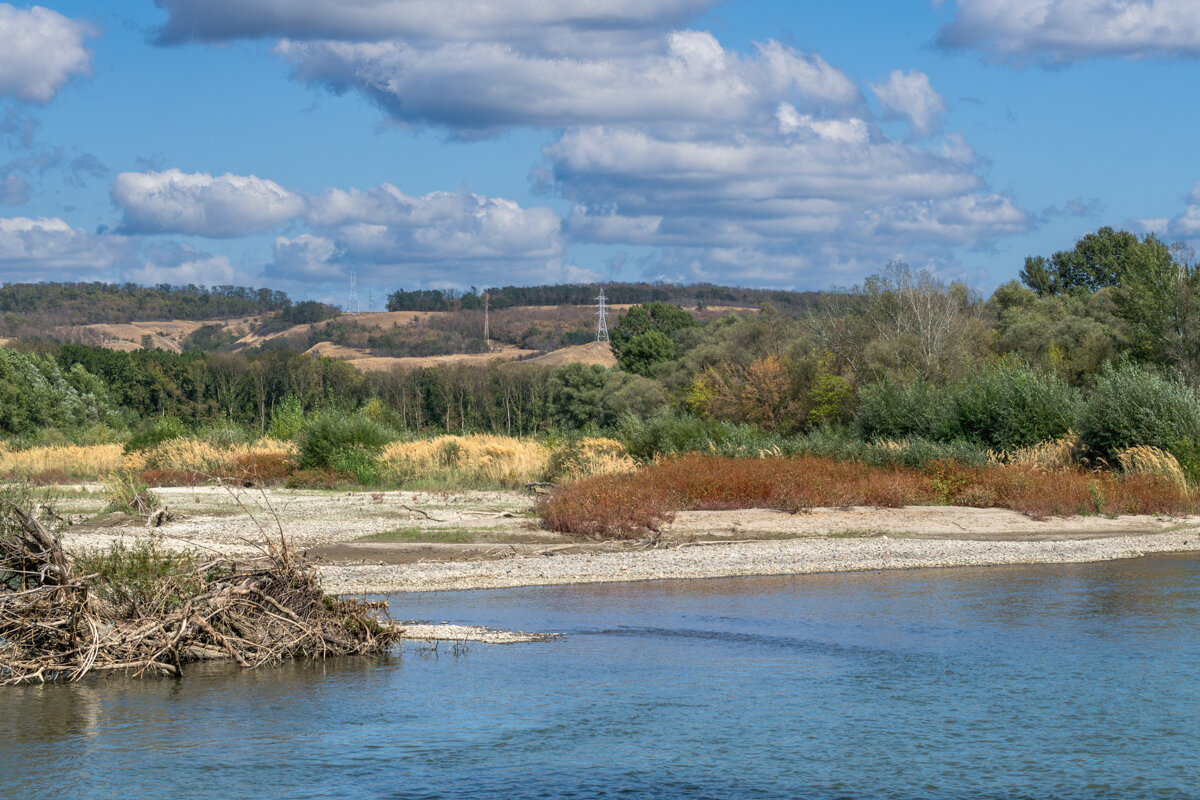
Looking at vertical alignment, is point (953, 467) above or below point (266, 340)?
below

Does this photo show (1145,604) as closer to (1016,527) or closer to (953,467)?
(1016,527)

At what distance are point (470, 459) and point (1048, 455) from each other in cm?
1866

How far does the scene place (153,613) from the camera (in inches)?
514

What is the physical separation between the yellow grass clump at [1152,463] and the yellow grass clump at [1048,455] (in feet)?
4.36

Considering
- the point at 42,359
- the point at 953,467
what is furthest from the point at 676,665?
the point at 42,359

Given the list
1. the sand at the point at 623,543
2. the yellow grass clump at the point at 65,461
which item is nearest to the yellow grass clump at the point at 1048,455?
Result: the sand at the point at 623,543

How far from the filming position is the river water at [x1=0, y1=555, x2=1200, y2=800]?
9664 mm

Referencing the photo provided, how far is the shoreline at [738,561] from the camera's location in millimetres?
19766

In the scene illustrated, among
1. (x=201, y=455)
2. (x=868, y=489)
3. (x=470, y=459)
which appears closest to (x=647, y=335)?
(x=470, y=459)

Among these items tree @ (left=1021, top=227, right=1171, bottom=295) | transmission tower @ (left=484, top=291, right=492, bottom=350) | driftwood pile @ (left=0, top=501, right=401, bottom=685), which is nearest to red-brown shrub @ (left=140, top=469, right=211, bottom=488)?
driftwood pile @ (left=0, top=501, right=401, bottom=685)

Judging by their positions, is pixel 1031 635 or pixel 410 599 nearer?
pixel 1031 635

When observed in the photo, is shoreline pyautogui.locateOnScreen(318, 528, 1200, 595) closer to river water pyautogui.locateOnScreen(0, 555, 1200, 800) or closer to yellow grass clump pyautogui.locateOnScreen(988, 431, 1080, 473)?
river water pyautogui.locateOnScreen(0, 555, 1200, 800)

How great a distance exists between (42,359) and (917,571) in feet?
215

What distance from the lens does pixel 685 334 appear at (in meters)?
91.9
